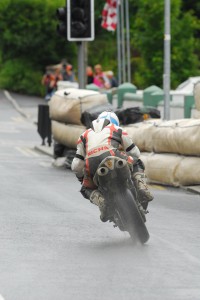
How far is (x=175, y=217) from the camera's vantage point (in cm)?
1620

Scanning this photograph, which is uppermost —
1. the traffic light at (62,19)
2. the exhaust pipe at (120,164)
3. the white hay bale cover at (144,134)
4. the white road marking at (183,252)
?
the traffic light at (62,19)

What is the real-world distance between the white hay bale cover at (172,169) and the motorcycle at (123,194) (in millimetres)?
7361

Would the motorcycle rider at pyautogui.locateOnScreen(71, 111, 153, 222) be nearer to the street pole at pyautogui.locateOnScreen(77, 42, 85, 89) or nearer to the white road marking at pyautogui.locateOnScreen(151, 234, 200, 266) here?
the white road marking at pyautogui.locateOnScreen(151, 234, 200, 266)

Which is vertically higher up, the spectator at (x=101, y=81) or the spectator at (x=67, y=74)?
the spectator at (x=101, y=81)

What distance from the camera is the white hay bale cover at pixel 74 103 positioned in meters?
25.1

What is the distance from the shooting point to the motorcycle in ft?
41.7

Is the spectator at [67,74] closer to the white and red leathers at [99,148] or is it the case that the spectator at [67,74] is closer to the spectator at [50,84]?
the spectator at [50,84]

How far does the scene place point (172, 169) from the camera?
20.8 m

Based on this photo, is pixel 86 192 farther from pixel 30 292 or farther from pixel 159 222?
pixel 30 292

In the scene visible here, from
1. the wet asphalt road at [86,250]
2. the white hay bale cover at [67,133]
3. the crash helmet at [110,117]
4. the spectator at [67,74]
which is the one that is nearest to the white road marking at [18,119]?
the spectator at [67,74]

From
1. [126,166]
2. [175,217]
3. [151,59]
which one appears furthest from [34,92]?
[126,166]

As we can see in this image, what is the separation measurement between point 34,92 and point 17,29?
9.08 ft

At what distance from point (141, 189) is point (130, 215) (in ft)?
2.78

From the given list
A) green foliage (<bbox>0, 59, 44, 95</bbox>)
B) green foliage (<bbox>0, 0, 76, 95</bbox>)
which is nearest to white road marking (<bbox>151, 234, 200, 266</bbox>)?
green foliage (<bbox>0, 0, 76, 95</bbox>)
